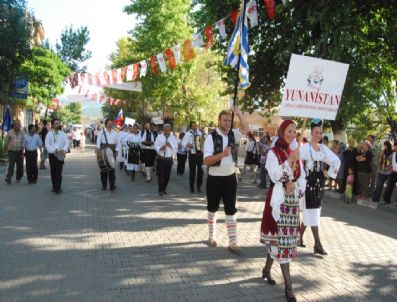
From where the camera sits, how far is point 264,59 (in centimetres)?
1586

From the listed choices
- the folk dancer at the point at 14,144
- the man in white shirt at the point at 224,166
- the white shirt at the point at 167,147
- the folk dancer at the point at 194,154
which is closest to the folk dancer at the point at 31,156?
the folk dancer at the point at 14,144

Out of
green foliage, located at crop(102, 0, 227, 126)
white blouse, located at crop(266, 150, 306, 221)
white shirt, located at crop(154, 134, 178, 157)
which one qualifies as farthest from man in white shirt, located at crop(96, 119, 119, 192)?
green foliage, located at crop(102, 0, 227, 126)

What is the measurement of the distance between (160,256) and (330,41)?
9.35 metres

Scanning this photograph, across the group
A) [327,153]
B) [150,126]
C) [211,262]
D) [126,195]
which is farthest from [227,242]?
[150,126]

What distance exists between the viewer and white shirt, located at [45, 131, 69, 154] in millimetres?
10523

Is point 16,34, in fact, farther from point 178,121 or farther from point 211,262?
point 178,121

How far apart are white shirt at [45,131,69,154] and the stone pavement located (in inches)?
55.3

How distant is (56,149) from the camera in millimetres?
10555

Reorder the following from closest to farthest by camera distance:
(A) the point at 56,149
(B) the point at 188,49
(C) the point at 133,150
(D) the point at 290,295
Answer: (D) the point at 290,295, (A) the point at 56,149, (B) the point at 188,49, (C) the point at 133,150

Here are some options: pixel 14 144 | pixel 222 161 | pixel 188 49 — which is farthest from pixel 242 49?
pixel 14 144

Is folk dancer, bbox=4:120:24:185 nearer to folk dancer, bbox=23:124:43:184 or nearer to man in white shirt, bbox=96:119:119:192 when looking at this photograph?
folk dancer, bbox=23:124:43:184

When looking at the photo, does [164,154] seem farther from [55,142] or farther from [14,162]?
[14,162]

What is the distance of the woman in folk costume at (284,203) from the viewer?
4441 mm

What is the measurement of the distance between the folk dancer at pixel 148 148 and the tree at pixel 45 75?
1190 centimetres
